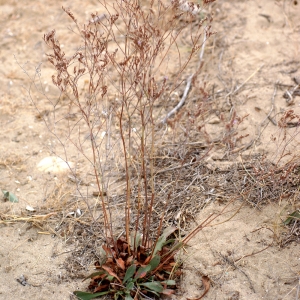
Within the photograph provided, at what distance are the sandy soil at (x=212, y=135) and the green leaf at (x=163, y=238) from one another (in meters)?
0.19

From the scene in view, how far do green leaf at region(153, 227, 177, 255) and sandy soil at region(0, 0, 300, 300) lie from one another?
0.64 feet

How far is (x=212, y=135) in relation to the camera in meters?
4.01

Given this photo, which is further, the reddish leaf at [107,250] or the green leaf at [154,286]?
the reddish leaf at [107,250]

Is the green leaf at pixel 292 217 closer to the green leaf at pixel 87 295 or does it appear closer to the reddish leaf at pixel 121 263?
the reddish leaf at pixel 121 263

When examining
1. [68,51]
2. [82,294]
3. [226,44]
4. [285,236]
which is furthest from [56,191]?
[226,44]

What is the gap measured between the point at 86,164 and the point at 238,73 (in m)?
1.78

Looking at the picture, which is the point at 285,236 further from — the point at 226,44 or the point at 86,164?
the point at 226,44

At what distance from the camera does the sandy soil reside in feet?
9.32

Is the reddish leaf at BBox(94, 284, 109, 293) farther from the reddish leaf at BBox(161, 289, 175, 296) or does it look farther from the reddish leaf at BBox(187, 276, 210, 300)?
the reddish leaf at BBox(187, 276, 210, 300)

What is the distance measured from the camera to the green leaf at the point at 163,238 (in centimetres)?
285

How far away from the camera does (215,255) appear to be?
2.96 m

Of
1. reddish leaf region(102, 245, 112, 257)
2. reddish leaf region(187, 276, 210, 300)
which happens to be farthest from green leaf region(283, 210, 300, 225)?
reddish leaf region(102, 245, 112, 257)

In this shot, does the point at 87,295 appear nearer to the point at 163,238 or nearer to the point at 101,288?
the point at 101,288

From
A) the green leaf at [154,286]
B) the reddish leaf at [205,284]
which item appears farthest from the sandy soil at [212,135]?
the green leaf at [154,286]
